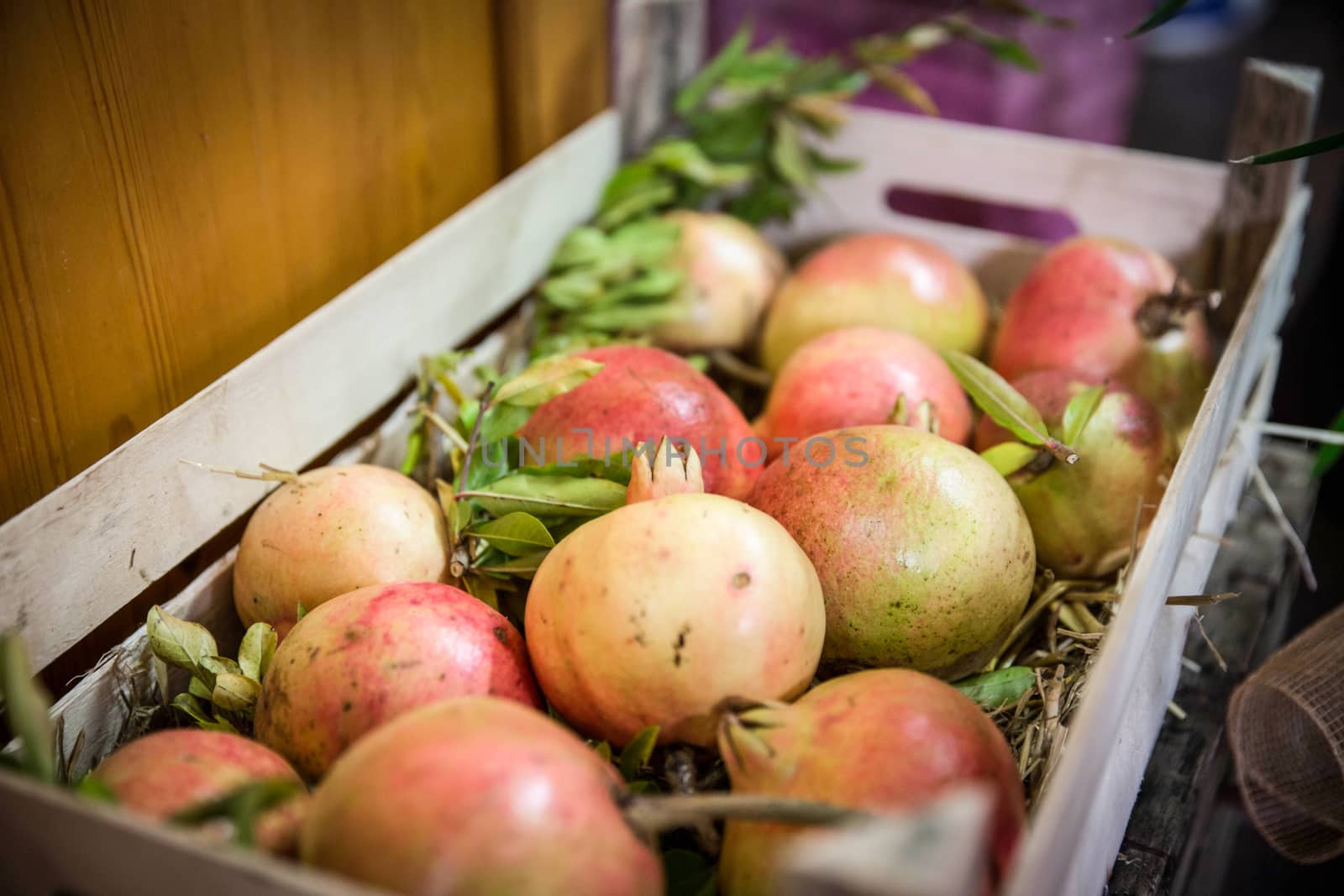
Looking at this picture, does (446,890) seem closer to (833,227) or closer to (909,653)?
(909,653)

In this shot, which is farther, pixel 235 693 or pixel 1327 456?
pixel 1327 456

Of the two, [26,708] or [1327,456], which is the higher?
[26,708]

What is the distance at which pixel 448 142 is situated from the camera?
1330mm

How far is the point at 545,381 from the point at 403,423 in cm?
24

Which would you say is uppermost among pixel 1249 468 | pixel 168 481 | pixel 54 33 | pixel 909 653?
pixel 54 33

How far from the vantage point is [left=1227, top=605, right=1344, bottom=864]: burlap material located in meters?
0.99

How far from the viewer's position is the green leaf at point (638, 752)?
75 cm

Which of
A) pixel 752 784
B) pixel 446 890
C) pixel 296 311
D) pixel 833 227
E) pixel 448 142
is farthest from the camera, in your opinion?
pixel 833 227

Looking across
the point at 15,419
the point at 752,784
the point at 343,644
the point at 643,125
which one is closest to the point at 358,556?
the point at 343,644

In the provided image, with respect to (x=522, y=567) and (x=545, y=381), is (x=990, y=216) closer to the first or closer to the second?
(x=545, y=381)

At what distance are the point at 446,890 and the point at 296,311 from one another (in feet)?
2.42

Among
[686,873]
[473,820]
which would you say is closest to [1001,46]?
[686,873]

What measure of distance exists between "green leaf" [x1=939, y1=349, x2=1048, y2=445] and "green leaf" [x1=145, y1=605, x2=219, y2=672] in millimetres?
724

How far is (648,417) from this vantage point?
1.02m
